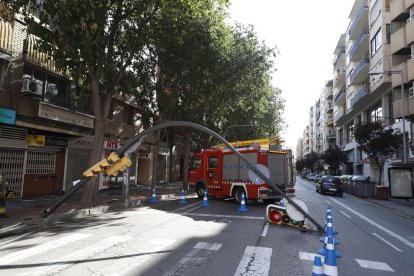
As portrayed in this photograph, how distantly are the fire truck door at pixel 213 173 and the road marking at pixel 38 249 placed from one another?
10885mm

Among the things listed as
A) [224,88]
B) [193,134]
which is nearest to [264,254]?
[224,88]

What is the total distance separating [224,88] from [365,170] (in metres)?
25.3

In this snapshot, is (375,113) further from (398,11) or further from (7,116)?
(7,116)

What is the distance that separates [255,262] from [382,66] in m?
29.3

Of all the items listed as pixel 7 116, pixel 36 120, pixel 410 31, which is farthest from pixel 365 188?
pixel 7 116

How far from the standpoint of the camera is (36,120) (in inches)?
670

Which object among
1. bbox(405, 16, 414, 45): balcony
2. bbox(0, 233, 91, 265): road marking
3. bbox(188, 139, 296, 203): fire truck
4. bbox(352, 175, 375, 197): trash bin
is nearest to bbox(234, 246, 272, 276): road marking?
bbox(0, 233, 91, 265): road marking

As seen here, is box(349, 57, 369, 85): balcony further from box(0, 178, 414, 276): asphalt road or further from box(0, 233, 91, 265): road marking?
box(0, 233, 91, 265): road marking

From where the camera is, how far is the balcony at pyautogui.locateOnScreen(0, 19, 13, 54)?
1523cm

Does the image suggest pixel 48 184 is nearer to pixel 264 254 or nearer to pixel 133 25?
A: pixel 133 25

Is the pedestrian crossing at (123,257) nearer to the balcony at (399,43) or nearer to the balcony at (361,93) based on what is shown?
the balcony at (399,43)

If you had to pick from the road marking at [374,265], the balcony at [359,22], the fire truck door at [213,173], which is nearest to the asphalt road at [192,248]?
the road marking at [374,265]

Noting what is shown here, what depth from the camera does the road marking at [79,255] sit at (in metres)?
5.98

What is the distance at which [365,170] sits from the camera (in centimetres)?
4106
